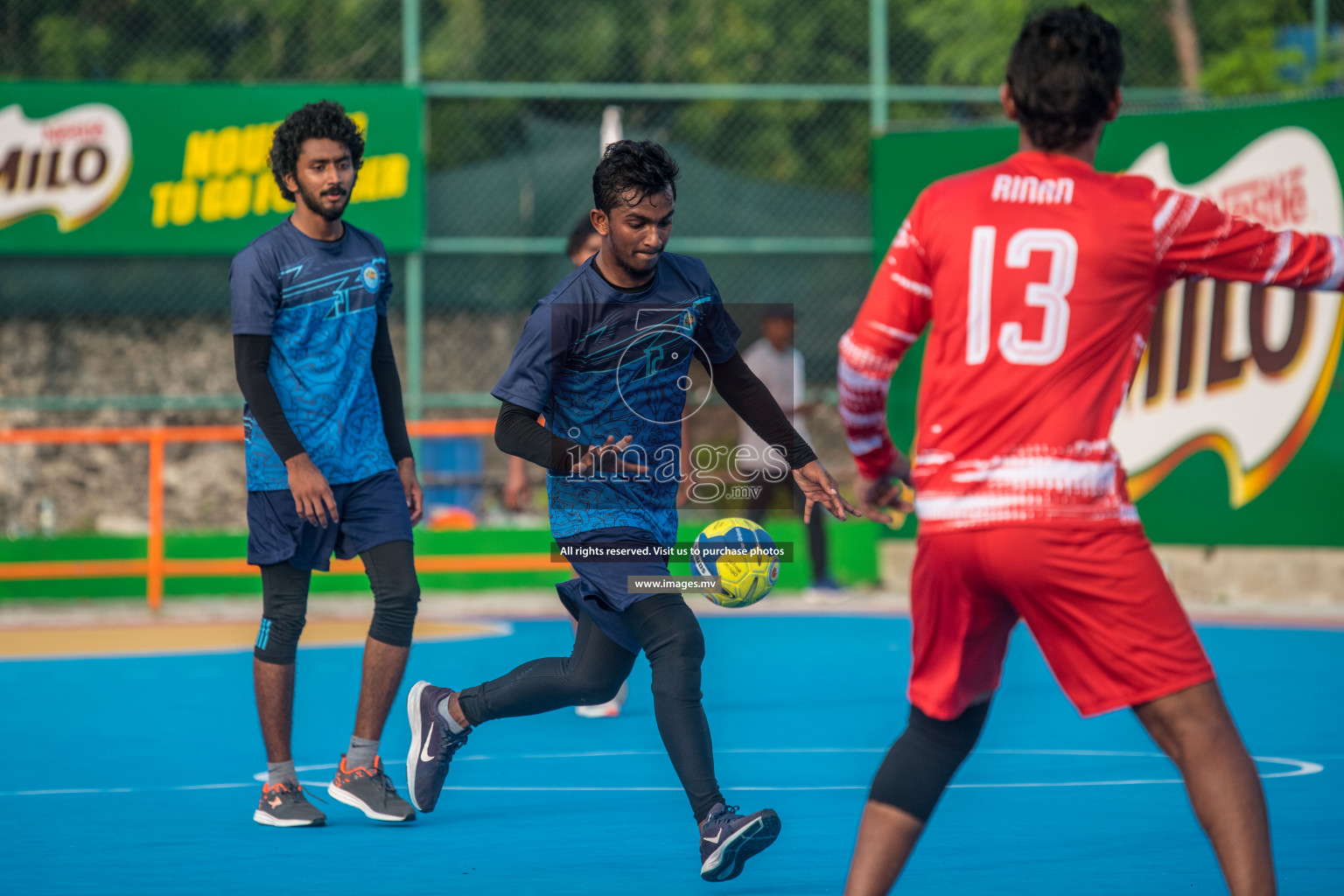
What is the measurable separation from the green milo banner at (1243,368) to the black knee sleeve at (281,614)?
27.0 feet

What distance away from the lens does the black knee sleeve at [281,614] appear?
5719 millimetres

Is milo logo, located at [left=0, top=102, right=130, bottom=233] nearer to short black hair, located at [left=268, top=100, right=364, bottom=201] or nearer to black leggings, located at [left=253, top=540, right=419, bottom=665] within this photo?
short black hair, located at [left=268, top=100, right=364, bottom=201]

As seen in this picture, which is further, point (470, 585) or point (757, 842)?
point (470, 585)

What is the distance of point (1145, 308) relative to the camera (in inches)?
138

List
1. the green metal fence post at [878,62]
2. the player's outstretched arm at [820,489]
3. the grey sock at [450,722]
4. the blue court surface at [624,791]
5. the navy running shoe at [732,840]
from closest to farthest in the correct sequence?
the navy running shoe at [732,840], the player's outstretched arm at [820,489], the blue court surface at [624,791], the grey sock at [450,722], the green metal fence post at [878,62]

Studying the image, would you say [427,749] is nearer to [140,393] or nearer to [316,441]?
[316,441]

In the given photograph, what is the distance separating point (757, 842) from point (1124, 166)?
10058 millimetres

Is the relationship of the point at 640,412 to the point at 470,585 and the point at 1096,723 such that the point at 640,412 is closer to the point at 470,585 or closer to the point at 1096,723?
the point at 1096,723

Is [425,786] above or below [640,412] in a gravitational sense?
below

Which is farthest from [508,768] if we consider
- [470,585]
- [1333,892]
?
[470,585]

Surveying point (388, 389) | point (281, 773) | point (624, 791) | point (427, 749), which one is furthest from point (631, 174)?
point (624, 791)

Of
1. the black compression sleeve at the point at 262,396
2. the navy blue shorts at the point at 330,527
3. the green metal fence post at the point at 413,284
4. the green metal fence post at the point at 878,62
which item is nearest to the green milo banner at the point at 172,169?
the green metal fence post at the point at 413,284

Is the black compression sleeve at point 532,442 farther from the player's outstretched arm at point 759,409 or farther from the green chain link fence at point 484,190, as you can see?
the green chain link fence at point 484,190

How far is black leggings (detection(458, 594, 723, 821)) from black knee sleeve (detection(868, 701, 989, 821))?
3.73ft
